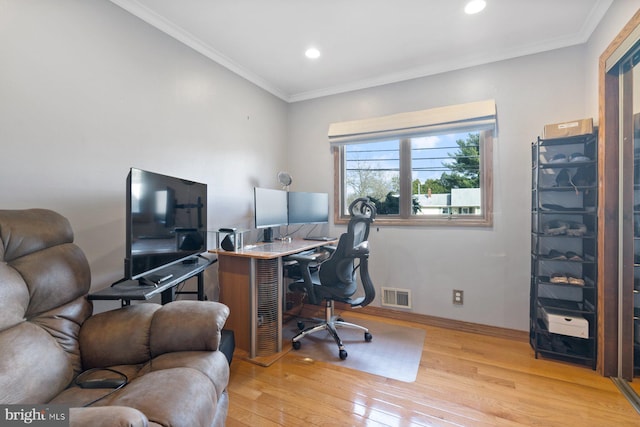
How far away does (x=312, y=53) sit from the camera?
2.56 meters

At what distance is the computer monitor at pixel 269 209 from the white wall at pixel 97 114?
15.5 inches

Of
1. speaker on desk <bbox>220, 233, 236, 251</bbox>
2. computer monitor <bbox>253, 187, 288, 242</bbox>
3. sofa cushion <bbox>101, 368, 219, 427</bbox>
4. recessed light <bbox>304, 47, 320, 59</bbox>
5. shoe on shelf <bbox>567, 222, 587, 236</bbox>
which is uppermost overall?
recessed light <bbox>304, 47, 320, 59</bbox>

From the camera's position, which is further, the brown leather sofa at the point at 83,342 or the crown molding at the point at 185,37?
the crown molding at the point at 185,37

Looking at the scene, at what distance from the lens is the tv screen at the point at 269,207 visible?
8.40ft

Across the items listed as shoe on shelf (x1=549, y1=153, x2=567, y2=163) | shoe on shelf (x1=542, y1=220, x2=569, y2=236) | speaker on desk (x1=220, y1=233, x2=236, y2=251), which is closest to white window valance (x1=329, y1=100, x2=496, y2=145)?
shoe on shelf (x1=549, y1=153, x2=567, y2=163)

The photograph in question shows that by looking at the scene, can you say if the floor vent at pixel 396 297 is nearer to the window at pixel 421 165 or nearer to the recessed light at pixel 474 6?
the window at pixel 421 165

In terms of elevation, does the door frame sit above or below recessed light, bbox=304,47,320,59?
below

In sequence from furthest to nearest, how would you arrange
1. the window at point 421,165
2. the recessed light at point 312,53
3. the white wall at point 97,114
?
the window at point 421,165 < the recessed light at point 312,53 < the white wall at point 97,114

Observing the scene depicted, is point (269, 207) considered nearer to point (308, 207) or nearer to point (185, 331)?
point (308, 207)

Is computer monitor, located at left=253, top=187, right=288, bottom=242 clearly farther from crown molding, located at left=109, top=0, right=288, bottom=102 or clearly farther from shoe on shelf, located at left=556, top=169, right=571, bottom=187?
shoe on shelf, located at left=556, top=169, right=571, bottom=187

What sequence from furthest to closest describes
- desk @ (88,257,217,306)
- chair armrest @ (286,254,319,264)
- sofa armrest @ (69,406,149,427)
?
chair armrest @ (286,254,319,264) → desk @ (88,257,217,306) → sofa armrest @ (69,406,149,427)

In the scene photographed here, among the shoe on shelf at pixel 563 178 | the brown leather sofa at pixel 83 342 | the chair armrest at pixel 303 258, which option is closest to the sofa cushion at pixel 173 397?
the brown leather sofa at pixel 83 342

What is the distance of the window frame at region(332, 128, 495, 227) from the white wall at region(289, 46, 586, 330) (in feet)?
0.19

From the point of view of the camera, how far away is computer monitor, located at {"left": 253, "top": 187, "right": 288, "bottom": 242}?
2.56 meters
